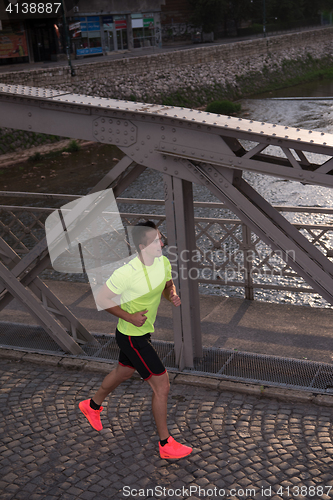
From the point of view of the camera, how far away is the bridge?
4.32m

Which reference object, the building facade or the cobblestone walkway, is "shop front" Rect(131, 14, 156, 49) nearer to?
the building facade

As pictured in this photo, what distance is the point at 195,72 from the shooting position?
37.0m

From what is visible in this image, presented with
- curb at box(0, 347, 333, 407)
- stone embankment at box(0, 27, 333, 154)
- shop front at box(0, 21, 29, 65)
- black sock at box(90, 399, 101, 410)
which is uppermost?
shop front at box(0, 21, 29, 65)

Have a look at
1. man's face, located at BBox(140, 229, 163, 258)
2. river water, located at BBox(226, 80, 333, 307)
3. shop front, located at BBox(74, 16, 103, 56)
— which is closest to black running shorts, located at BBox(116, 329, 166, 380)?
man's face, located at BBox(140, 229, 163, 258)

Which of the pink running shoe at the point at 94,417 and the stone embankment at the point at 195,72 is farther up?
the stone embankment at the point at 195,72

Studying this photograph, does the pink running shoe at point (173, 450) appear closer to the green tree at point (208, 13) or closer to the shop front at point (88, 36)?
the shop front at point (88, 36)

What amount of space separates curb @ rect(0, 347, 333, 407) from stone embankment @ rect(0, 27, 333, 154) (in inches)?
804

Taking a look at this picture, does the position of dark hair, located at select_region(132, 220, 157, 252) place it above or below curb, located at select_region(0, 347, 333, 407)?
above

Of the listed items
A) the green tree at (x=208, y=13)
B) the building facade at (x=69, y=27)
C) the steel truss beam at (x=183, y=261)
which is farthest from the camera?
the green tree at (x=208, y=13)

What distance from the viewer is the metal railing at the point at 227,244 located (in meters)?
6.83

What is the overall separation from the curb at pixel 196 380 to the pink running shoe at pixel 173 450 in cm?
100

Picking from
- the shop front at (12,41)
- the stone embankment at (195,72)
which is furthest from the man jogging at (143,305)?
the shop front at (12,41)

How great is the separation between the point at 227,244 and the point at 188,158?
726cm

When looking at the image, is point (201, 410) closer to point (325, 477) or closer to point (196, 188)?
point (325, 477)
